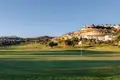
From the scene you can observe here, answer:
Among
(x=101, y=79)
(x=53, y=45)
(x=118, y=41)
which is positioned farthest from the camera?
(x=53, y=45)

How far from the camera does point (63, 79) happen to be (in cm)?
2555

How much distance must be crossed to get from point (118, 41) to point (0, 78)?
122m

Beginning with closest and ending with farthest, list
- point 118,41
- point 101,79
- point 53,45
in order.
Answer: point 101,79 < point 118,41 < point 53,45

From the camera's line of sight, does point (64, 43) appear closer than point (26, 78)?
No

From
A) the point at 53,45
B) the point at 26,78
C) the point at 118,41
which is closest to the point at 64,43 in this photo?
the point at 53,45

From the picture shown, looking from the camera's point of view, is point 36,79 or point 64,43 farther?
point 64,43

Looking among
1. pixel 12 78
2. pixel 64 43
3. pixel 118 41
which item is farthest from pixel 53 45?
pixel 12 78

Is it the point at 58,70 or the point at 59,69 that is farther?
the point at 59,69

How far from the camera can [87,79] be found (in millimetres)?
25375

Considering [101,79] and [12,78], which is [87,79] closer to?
[101,79]

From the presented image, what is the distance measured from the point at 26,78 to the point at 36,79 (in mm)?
1163

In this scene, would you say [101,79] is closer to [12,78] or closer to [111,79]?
[111,79]

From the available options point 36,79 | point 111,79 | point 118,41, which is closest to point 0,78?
point 36,79

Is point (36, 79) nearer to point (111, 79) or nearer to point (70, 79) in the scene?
point (70, 79)
